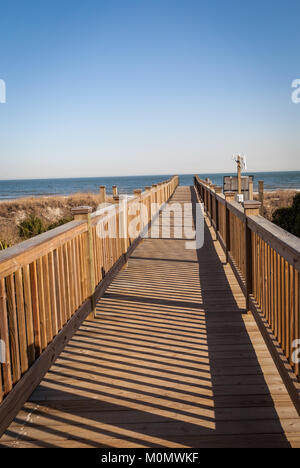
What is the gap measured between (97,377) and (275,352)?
4.75ft

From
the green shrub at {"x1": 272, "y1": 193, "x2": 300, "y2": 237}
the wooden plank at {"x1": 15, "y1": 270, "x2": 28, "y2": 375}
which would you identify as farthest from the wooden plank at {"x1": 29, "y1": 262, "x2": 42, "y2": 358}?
the green shrub at {"x1": 272, "y1": 193, "x2": 300, "y2": 237}

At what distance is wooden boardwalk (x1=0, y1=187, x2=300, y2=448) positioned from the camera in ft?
7.82

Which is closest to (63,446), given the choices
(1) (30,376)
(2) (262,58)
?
(1) (30,376)

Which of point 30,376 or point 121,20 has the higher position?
point 121,20

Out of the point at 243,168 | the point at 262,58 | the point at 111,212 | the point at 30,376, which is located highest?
the point at 262,58

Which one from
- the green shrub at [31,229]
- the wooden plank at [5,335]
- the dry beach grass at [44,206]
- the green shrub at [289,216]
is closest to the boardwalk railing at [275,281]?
the wooden plank at [5,335]

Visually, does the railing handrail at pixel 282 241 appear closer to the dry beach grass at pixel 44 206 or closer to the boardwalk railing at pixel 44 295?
the boardwalk railing at pixel 44 295

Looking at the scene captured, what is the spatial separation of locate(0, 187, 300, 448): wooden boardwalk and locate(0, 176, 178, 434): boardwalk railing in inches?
8.5

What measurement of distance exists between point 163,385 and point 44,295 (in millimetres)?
1182

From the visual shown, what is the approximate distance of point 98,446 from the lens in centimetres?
229

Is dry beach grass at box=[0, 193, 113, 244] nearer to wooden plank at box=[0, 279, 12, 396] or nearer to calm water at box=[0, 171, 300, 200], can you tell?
calm water at box=[0, 171, 300, 200]

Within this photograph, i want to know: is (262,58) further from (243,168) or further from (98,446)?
(98,446)

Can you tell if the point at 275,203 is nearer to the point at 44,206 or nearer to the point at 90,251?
the point at 44,206
